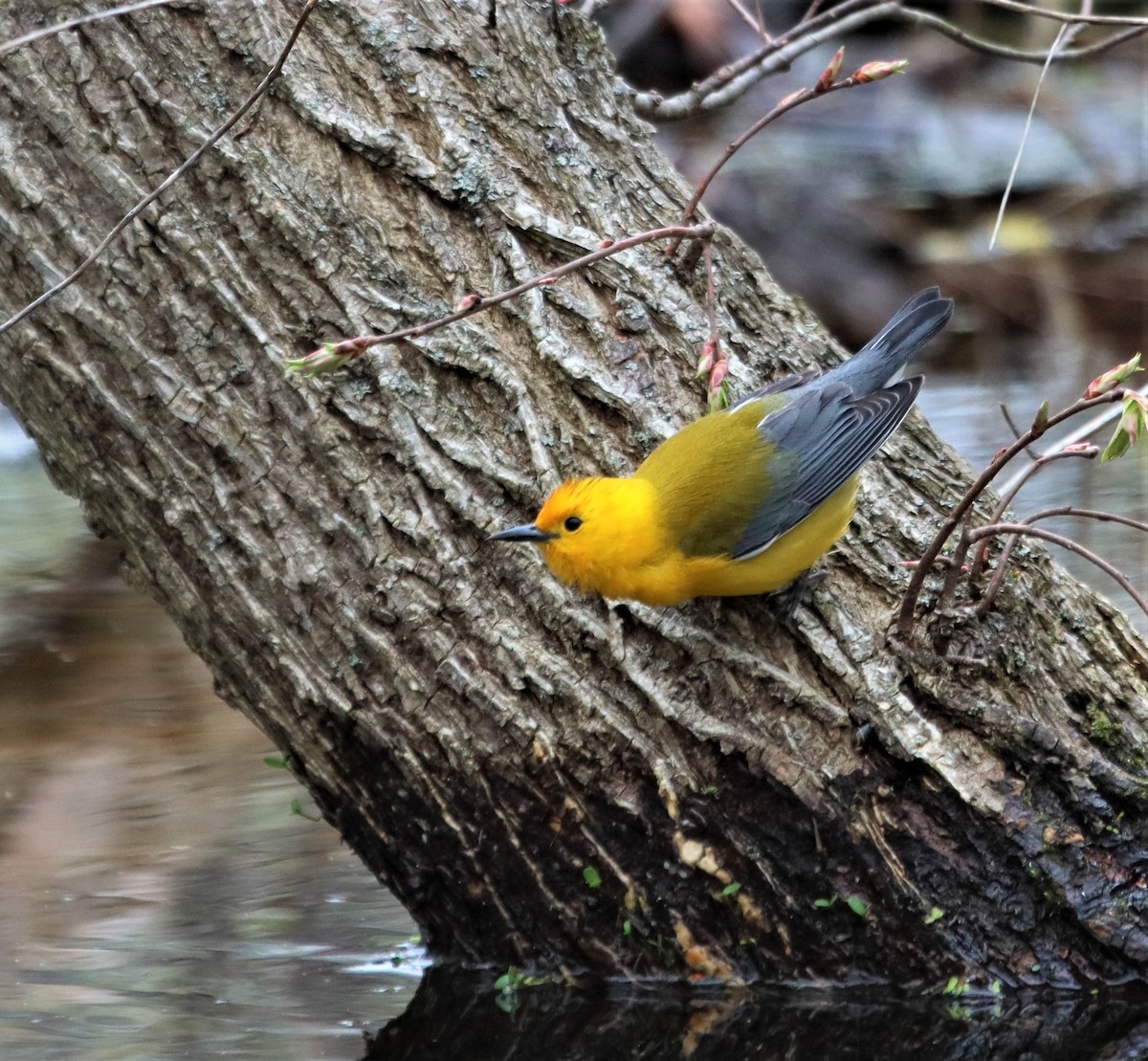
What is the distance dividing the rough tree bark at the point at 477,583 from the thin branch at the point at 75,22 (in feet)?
0.17

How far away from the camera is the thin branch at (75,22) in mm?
2842

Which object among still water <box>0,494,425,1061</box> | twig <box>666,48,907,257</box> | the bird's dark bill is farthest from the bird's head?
still water <box>0,494,425,1061</box>

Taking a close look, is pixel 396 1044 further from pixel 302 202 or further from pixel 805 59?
pixel 805 59

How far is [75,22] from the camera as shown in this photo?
292 cm

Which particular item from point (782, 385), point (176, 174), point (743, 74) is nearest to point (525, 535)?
point (782, 385)

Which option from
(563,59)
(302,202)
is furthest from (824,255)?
(302,202)

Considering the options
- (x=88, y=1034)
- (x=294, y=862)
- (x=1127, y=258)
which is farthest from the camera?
(x=1127, y=258)

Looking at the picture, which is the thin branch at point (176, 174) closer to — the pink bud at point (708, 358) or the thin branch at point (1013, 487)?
the pink bud at point (708, 358)

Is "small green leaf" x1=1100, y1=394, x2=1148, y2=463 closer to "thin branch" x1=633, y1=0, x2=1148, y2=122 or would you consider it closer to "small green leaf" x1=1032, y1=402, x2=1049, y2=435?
"small green leaf" x1=1032, y1=402, x2=1049, y2=435

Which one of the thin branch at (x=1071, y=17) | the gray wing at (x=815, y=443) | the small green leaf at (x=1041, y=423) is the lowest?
the gray wing at (x=815, y=443)

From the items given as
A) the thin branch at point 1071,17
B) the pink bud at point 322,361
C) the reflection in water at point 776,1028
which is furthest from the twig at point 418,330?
the reflection in water at point 776,1028

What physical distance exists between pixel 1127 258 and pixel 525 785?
732 centimetres

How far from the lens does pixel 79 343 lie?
315cm

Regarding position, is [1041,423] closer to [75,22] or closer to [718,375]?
[718,375]
